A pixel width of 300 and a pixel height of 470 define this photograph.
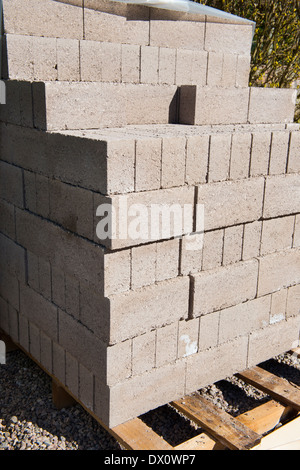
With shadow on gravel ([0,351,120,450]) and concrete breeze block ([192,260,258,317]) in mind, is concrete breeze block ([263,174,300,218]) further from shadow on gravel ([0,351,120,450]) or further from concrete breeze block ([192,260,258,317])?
shadow on gravel ([0,351,120,450])

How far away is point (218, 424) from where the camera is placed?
3.24 metres

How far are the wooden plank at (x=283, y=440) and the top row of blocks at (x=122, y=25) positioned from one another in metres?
3.12

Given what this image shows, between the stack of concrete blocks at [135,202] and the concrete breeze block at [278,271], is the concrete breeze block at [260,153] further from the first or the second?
the concrete breeze block at [278,271]

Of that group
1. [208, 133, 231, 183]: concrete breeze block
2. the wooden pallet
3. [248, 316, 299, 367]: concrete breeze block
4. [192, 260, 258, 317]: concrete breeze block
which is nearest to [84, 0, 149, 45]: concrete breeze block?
[208, 133, 231, 183]: concrete breeze block

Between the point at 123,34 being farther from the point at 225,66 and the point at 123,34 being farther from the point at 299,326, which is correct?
the point at 299,326

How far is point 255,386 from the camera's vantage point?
377 centimetres

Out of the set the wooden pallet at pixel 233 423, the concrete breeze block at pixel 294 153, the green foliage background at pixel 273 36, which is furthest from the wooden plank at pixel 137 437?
the green foliage background at pixel 273 36

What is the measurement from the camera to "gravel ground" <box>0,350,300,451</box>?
3.38 meters

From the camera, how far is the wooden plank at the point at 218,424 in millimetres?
3076

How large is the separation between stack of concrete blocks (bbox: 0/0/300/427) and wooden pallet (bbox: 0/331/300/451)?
116 mm

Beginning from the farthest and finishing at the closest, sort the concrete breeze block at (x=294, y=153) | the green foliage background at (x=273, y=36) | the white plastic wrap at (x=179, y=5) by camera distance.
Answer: the green foliage background at (x=273, y=36)
the white plastic wrap at (x=179, y=5)
the concrete breeze block at (x=294, y=153)

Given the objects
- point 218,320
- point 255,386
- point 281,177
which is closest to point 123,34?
point 281,177

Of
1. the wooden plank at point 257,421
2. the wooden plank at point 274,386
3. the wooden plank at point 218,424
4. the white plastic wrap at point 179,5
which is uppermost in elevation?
the white plastic wrap at point 179,5
